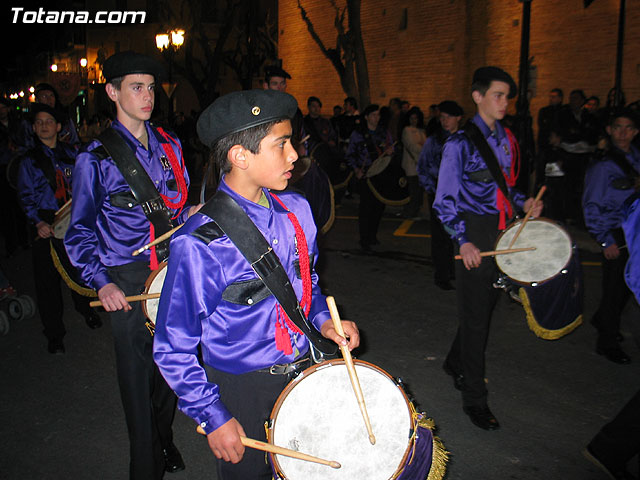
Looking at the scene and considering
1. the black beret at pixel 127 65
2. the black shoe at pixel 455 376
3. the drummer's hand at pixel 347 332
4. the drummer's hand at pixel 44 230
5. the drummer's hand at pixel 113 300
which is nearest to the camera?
the drummer's hand at pixel 347 332

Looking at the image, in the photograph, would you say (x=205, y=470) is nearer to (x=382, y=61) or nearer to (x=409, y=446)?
(x=409, y=446)

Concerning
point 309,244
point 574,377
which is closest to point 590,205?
point 574,377

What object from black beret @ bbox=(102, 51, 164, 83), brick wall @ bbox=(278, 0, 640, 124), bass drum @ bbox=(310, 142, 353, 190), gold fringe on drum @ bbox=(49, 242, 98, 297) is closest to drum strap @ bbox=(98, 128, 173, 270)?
black beret @ bbox=(102, 51, 164, 83)

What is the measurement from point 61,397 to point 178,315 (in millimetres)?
3235

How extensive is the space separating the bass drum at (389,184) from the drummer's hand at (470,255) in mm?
5516

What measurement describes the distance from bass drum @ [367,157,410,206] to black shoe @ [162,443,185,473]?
6.21m

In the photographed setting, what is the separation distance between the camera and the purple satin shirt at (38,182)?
5691mm

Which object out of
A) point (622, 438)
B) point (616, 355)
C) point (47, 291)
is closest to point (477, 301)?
point (622, 438)

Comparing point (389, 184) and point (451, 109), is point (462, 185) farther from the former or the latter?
point (389, 184)

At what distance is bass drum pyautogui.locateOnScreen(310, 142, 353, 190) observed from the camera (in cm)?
1016

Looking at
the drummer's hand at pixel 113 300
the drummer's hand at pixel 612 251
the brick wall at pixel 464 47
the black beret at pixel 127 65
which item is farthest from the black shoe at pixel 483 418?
the brick wall at pixel 464 47

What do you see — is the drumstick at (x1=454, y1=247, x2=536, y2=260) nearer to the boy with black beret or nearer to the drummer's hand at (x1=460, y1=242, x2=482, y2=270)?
the drummer's hand at (x1=460, y1=242, x2=482, y2=270)

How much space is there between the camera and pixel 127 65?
318 cm

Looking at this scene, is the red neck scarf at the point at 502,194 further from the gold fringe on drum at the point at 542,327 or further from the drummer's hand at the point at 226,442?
the drummer's hand at the point at 226,442
